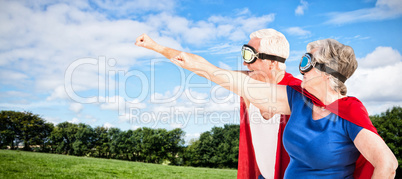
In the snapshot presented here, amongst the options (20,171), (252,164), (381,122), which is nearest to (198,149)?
(381,122)

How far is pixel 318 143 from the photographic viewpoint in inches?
72.0

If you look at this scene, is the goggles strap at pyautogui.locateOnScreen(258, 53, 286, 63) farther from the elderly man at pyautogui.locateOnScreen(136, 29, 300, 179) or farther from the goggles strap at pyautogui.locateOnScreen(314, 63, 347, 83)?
the goggles strap at pyautogui.locateOnScreen(314, 63, 347, 83)

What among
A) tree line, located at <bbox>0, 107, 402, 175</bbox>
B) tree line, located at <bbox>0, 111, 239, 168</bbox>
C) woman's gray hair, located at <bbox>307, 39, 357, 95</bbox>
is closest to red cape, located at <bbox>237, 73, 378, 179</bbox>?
woman's gray hair, located at <bbox>307, 39, 357, 95</bbox>

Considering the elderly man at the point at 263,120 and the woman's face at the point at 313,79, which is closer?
the woman's face at the point at 313,79

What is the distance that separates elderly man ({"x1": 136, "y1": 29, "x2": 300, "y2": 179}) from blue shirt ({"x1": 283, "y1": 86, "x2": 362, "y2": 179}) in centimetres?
45

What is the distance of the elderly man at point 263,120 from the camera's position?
251 centimetres

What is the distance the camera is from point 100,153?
52469mm

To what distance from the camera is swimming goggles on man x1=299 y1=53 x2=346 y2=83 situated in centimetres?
191

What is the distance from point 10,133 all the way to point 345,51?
55541 millimetres

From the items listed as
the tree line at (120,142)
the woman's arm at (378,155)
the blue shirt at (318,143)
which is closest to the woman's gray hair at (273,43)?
the blue shirt at (318,143)

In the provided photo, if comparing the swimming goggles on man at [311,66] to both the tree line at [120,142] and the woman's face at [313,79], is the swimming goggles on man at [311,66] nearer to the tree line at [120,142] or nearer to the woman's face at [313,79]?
the woman's face at [313,79]

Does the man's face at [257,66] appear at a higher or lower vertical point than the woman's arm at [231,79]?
higher

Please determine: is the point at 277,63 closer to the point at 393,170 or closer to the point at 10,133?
the point at 393,170

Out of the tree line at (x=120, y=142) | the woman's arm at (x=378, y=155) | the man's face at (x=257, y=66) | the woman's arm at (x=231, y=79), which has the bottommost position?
the tree line at (x=120, y=142)
